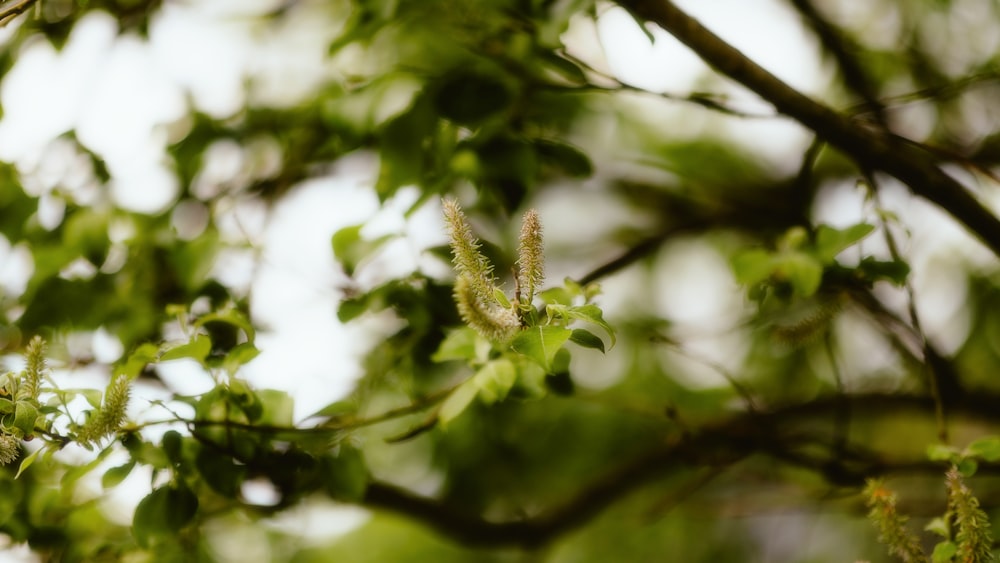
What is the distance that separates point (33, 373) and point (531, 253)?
Result: 0.51 m

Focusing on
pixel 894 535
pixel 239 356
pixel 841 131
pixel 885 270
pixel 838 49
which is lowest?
pixel 239 356

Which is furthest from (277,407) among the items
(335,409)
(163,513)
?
(163,513)

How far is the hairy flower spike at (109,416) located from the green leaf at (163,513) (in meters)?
0.20

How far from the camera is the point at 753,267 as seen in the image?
3.34 feet

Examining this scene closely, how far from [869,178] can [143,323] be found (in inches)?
46.9

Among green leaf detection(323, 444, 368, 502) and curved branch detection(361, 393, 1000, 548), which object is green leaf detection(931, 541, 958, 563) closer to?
curved branch detection(361, 393, 1000, 548)

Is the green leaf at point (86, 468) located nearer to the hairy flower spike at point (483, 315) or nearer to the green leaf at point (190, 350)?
the green leaf at point (190, 350)

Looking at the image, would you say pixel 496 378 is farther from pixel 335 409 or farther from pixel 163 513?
pixel 163 513

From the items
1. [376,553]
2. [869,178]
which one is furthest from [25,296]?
[376,553]

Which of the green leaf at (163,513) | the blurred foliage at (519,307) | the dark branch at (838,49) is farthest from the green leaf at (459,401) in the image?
the dark branch at (838,49)

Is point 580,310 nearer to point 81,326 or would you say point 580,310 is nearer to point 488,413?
point 81,326

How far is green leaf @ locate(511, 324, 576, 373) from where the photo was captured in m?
0.68

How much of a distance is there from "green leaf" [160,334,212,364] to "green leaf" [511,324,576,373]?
0.38 metres

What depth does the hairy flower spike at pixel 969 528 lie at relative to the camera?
79 centimetres
